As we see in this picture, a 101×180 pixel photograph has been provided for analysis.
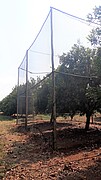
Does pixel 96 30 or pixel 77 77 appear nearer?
pixel 96 30

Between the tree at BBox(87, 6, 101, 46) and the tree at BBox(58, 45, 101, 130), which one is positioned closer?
the tree at BBox(87, 6, 101, 46)

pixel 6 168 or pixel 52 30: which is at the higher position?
pixel 52 30

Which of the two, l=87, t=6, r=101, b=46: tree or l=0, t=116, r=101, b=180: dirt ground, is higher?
l=87, t=6, r=101, b=46: tree

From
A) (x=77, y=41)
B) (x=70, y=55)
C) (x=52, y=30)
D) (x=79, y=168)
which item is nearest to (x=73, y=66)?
(x=70, y=55)

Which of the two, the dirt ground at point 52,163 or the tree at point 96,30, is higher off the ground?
the tree at point 96,30

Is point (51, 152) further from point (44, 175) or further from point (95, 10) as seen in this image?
point (95, 10)

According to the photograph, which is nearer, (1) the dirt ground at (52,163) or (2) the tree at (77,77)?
(1) the dirt ground at (52,163)

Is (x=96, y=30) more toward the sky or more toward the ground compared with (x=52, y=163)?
more toward the sky

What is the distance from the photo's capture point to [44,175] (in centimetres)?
590

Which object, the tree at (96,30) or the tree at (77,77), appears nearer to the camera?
the tree at (96,30)

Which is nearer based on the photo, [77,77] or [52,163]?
[52,163]

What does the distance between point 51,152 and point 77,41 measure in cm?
347

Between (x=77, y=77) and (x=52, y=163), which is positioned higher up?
(x=77, y=77)

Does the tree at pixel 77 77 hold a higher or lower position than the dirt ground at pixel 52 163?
higher
